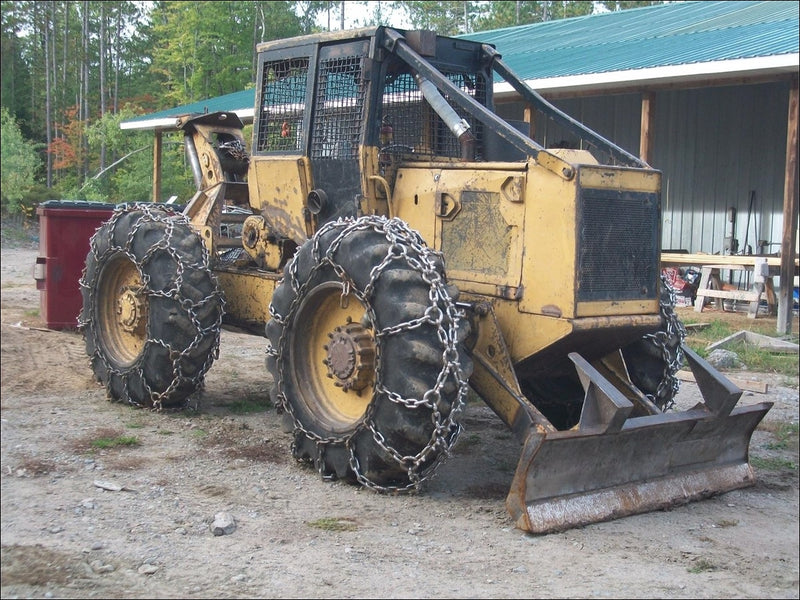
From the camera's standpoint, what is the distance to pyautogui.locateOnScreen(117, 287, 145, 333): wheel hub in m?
7.80

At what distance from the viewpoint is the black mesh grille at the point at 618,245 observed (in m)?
5.68

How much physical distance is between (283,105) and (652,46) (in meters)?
10.3

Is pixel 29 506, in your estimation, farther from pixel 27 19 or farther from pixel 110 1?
pixel 110 1

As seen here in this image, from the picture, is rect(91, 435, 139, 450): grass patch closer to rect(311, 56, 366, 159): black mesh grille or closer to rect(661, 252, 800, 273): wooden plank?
rect(311, 56, 366, 159): black mesh grille

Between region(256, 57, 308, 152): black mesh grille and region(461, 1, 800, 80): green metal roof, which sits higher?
region(461, 1, 800, 80): green metal roof

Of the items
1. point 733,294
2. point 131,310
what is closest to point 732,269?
point 733,294

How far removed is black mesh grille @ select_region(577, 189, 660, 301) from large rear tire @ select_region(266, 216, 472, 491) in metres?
0.78

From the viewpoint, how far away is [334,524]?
17.1 ft

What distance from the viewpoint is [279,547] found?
4766mm

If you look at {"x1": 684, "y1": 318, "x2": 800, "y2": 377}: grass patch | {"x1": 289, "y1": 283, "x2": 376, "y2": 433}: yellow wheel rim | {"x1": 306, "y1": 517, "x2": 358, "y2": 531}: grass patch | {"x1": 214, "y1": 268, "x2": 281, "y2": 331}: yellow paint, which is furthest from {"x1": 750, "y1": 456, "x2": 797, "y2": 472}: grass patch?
{"x1": 214, "y1": 268, "x2": 281, "y2": 331}: yellow paint

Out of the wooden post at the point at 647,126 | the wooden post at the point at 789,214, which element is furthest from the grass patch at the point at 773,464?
the wooden post at the point at 647,126

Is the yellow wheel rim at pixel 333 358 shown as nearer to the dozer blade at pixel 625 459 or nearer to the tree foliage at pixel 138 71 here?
the dozer blade at pixel 625 459

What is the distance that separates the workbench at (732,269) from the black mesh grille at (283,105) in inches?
347

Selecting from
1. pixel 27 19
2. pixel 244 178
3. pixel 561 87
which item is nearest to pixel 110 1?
pixel 561 87
